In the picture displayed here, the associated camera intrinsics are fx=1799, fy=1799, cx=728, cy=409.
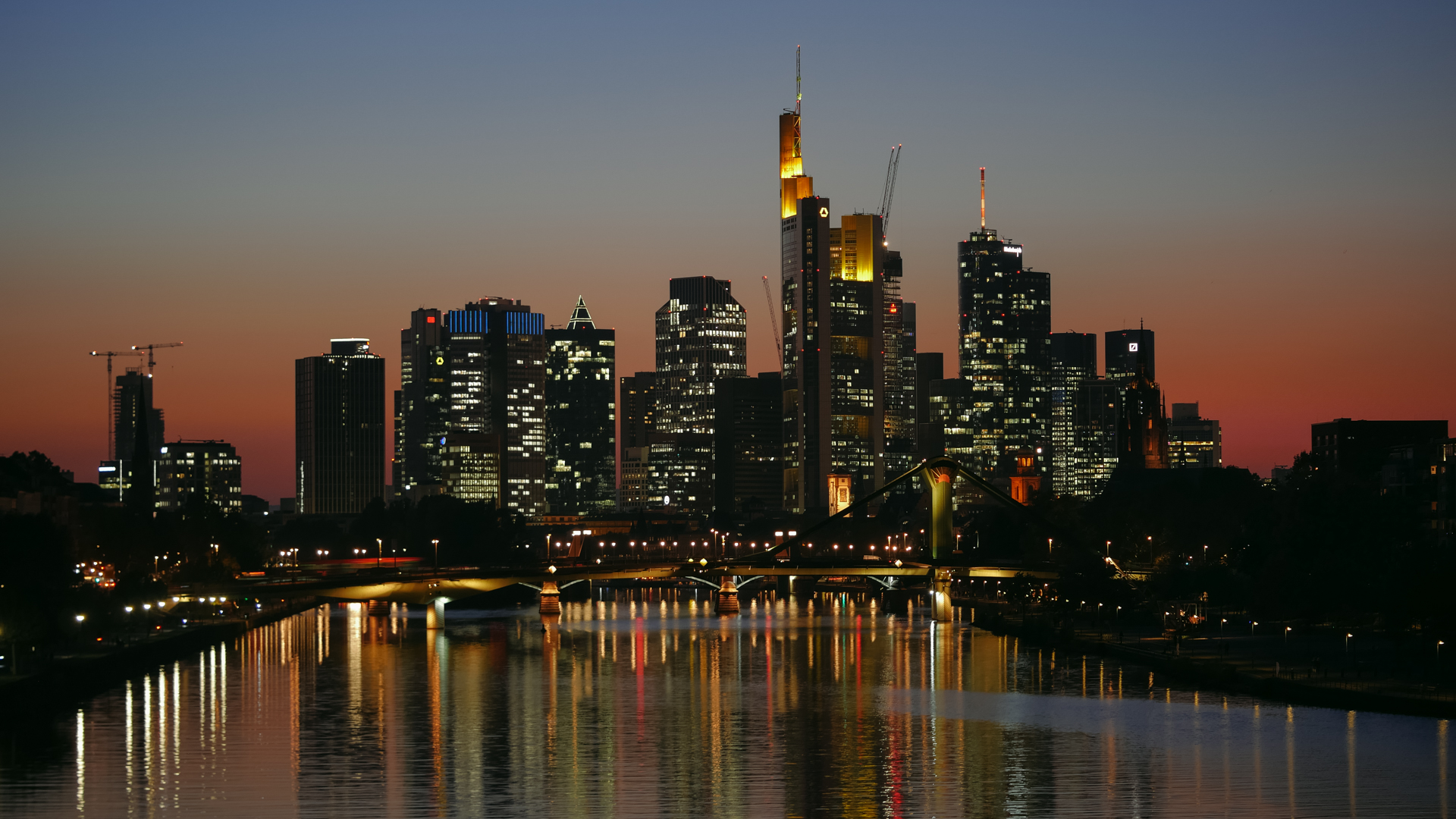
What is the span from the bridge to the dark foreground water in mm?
28208

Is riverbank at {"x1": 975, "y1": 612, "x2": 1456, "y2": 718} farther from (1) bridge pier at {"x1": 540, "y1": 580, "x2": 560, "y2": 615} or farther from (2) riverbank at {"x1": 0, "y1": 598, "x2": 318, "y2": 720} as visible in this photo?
(1) bridge pier at {"x1": 540, "y1": 580, "x2": 560, "y2": 615}

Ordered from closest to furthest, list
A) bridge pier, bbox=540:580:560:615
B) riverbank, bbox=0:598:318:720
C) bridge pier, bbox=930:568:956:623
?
riverbank, bbox=0:598:318:720
bridge pier, bbox=930:568:956:623
bridge pier, bbox=540:580:560:615

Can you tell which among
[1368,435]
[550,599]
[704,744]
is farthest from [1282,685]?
[1368,435]

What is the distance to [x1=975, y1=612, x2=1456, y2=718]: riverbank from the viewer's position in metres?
68.6

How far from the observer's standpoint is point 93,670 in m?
89.1

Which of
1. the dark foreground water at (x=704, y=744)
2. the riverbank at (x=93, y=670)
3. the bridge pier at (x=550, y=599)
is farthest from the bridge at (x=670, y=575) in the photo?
the dark foreground water at (x=704, y=744)

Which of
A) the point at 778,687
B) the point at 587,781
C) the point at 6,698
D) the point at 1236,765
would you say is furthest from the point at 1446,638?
the point at 6,698

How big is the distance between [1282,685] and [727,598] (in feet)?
335

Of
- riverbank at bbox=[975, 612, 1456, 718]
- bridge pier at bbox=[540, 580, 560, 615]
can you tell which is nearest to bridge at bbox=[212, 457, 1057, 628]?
bridge pier at bbox=[540, 580, 560, 615]

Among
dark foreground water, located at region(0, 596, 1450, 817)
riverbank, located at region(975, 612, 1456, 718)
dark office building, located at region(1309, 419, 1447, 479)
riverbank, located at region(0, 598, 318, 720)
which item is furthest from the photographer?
dark office building, located at region(1309, 419, 1447, 479)

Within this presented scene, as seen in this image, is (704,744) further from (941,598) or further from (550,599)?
(550,599)

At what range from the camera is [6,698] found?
74.1 metres

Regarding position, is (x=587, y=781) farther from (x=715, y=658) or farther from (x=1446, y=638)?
(x=715, y=658)

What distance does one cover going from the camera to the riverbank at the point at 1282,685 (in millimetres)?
68562
